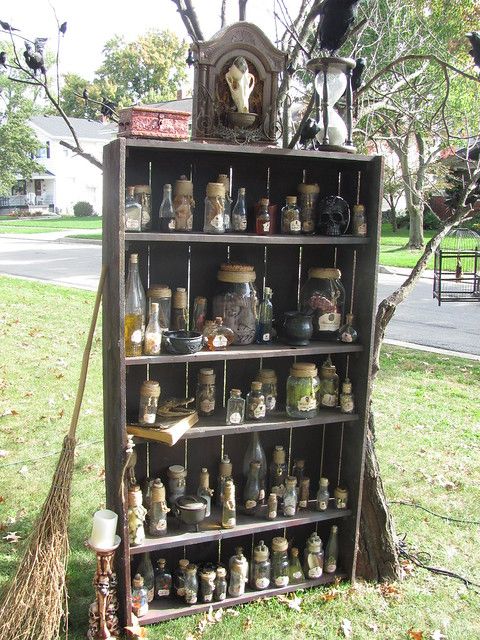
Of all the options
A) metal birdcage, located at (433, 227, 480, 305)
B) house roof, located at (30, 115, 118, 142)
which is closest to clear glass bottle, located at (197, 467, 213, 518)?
metal birdcage, located at (433, 227, 480, 305)

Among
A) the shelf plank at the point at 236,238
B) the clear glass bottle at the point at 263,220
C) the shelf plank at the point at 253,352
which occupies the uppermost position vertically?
the clear glass bottle at the point at 263,220

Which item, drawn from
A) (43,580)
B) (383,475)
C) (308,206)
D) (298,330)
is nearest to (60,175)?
(383,475)

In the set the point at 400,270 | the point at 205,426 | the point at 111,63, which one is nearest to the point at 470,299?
the point at 400,270

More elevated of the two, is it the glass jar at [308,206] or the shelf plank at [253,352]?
the glass jar at [308,206]

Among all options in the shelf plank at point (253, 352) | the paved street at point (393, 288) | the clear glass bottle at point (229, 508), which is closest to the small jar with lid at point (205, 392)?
the shelf plank at point (253, 352)

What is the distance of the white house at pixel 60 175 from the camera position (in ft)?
135

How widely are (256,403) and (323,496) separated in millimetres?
667

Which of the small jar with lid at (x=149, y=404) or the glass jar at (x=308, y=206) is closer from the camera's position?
the small jar with lid at (x=149, y=404)

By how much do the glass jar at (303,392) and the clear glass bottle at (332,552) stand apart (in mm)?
731

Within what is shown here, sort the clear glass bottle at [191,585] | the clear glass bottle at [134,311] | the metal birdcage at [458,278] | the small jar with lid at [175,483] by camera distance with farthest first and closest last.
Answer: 1. the metal birdcage at [458,278]
2. the small jar with lid at [175,483]
3. the clear glass bottle at [191,585]
4. the clear glass bottle at [134,311]

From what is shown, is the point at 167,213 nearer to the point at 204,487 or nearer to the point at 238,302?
the point at 238,302

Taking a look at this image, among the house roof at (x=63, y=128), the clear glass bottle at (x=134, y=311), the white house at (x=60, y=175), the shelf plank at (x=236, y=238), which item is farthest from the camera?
the white house at (x=60, y=175)

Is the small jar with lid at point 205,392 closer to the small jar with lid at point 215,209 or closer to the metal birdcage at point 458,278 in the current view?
the small jar with lid at point 215,209

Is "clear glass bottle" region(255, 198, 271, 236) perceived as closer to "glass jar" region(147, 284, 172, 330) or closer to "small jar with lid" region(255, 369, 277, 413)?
"glass jar" region(147, 284, 172, 330)
